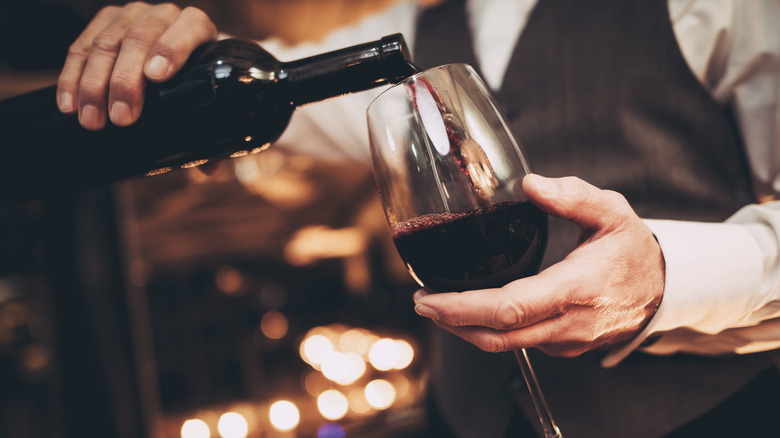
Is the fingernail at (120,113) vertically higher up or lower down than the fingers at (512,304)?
higher up

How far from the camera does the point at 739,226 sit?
1.79 ft

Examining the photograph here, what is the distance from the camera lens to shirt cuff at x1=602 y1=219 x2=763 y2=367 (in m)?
0.50

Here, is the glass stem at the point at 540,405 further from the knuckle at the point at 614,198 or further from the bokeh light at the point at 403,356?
the bokeh light at the point at 403,356

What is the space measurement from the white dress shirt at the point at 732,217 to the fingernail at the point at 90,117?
0.61 meters

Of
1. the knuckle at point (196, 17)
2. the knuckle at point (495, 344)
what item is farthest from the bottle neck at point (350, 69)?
the knuckle at point (495, 344)

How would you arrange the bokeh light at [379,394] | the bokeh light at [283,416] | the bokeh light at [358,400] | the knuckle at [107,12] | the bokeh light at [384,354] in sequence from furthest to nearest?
the bokeh light at [384,354], the bokeh light at [358,400], the bokeh light at [379,394], the bokeh light at [283,416], the knuckle at [107,12]

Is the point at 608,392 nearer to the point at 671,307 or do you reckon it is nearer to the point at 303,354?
the point at 671,307

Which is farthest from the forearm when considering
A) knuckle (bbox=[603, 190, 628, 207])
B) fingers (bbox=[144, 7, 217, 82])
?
fingers (bbox=[144, 7, 217, 82])

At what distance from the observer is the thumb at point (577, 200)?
42cm

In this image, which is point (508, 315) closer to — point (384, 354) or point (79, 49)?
point (79, 49)

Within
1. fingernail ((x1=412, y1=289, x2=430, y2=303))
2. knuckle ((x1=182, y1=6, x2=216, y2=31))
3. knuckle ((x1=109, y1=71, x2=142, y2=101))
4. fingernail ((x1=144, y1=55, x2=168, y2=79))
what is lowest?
fingernail ((x1=412, y1=289, x2=430, y2=303))

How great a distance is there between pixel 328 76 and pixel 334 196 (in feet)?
14.4

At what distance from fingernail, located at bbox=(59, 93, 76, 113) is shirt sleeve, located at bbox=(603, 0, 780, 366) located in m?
0.68

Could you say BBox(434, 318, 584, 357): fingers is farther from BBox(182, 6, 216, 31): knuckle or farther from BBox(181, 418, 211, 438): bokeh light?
BBox(181, 418, 211, 438): bokeh light
